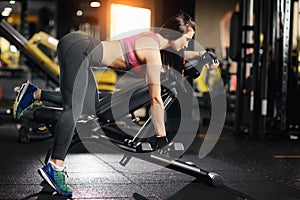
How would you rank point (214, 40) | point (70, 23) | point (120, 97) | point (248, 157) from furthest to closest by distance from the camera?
1. point (70, 23)
2. point (214, 40)
3. point (248, 157)
4. point (120, 97)

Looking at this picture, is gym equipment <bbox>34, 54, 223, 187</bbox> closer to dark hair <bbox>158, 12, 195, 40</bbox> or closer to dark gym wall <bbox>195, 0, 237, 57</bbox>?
dark hair <bbox>158, 12, 195, 40</bbox>

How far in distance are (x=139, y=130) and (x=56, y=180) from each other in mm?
1035

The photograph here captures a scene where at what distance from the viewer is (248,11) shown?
652 cm

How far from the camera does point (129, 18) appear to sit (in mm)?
7504

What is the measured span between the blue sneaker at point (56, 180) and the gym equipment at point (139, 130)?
0.64m

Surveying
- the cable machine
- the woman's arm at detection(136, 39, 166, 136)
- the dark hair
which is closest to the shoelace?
the woman's arm at detection(136, 39, 166, 136)

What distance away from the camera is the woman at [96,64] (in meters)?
3.24

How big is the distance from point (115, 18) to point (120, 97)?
139 inches

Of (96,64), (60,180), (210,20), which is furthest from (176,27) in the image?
(210,20)

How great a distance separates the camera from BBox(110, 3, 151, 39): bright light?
726 centimetres

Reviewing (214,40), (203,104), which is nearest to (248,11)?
(203,104)

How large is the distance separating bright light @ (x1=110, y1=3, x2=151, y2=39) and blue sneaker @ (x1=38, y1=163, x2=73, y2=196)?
4.03m

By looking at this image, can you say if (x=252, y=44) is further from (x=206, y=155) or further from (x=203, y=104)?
(x=203, y=104)

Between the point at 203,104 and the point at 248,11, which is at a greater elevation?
the point at 248,11
